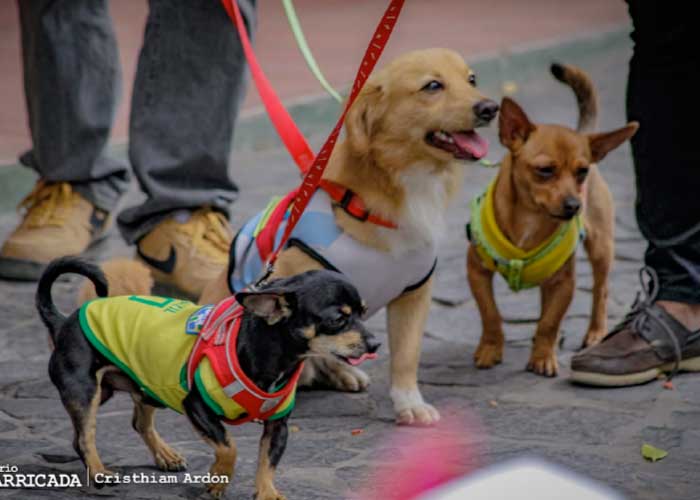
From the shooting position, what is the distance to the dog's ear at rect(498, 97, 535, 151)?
383 centimetres

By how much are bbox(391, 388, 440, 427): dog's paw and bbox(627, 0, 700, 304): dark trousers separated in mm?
888

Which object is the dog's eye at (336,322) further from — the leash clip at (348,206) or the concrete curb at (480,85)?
the concrete curb at (480,85)

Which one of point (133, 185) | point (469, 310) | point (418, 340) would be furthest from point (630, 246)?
point (133, 185)

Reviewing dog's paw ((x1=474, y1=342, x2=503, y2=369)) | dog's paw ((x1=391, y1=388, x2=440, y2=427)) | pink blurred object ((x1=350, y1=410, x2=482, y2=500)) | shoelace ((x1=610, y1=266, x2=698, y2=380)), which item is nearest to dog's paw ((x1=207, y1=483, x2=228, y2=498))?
pink blurred object ((x1=350, y1=410, x2=482, y2=500))

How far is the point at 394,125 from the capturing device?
132 inches

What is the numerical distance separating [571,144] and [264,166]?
3167mm

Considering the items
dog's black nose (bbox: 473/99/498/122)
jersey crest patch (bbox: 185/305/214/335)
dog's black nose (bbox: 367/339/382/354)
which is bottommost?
jersey crest patch (bbox: 185/305/214/335)

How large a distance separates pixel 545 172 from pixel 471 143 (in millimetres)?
563

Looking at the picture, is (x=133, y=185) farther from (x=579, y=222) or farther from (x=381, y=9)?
(x=381, y=9)

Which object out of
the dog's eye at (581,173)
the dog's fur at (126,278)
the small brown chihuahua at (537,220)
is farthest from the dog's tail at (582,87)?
the dog's fur at (126,278)

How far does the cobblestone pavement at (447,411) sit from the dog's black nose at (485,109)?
33.5 inches

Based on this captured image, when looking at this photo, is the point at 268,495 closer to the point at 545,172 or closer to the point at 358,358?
the point at 358,358

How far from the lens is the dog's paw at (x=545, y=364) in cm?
381

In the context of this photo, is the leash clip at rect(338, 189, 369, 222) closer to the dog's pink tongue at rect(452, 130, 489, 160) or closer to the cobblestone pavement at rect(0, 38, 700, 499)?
the dog's pink tongue at rect(452, 130, 489, 160)
